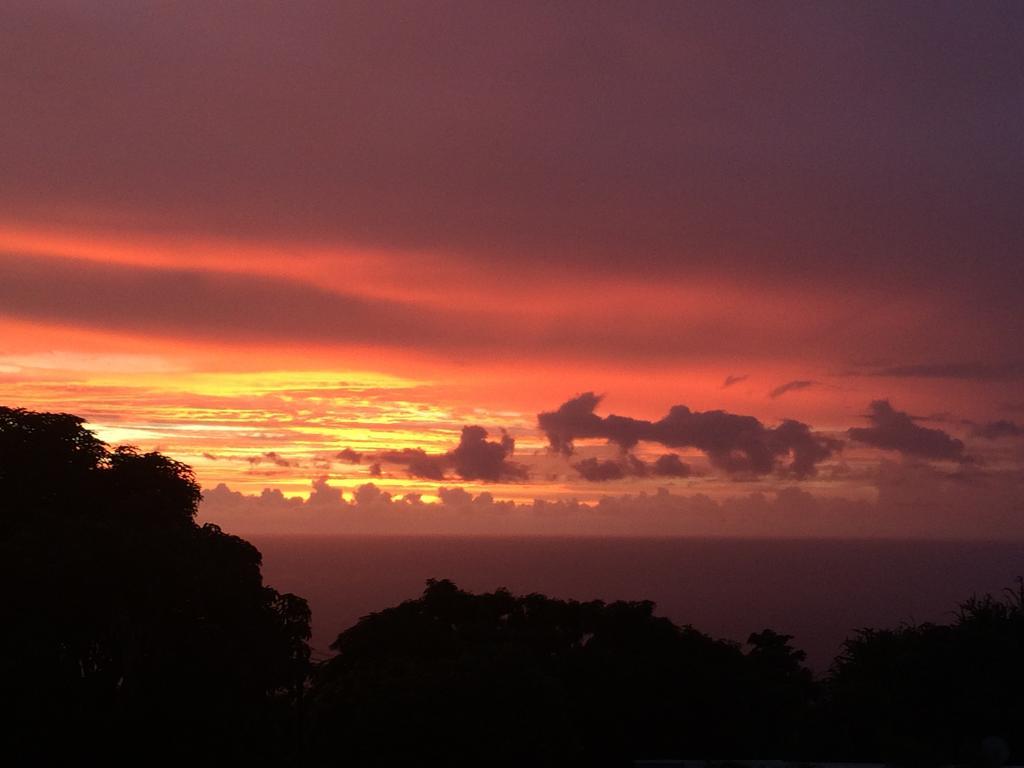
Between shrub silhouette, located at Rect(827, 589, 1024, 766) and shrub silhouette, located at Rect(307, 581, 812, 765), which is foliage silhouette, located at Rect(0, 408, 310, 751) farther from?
shrub silhouette, located at Rect(827, 589, 1024, 766)

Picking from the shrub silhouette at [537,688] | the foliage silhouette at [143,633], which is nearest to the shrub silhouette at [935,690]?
the shrub silhouette at [537,688]

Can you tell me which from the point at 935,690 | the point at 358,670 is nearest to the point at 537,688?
the point at 358,670

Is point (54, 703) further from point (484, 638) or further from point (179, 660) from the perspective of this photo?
point (484, 638)

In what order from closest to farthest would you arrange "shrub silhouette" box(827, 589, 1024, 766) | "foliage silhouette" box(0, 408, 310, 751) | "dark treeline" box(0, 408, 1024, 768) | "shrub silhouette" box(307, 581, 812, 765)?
"shrub silhouette" box(307, 581, 812, 765), "dark treeline" box(0, 408, 1024, 768), "foliage silhouette" box(0, 408, 310, 751), "shrub silhouette" box(827, 589, 1024, 766)

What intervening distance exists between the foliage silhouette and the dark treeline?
0.05 metres

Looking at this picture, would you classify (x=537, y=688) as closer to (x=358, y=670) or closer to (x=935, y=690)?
(x=358, y=670)

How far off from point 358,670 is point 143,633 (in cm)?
554

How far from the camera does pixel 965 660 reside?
3378cm

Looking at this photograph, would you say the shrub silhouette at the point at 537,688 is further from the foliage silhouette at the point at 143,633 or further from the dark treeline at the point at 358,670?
the foliage silhouette at the point at 143,633

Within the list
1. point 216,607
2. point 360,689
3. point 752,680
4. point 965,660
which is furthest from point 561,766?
point 965,660

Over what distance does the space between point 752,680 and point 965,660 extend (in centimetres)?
640

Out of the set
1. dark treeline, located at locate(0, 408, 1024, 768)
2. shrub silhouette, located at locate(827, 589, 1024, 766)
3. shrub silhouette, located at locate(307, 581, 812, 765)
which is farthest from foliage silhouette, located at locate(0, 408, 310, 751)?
shrub silhouette, located at locate(827, 589, 1024, 766)

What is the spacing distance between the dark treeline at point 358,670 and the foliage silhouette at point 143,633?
48mm

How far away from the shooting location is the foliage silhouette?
2445cm
